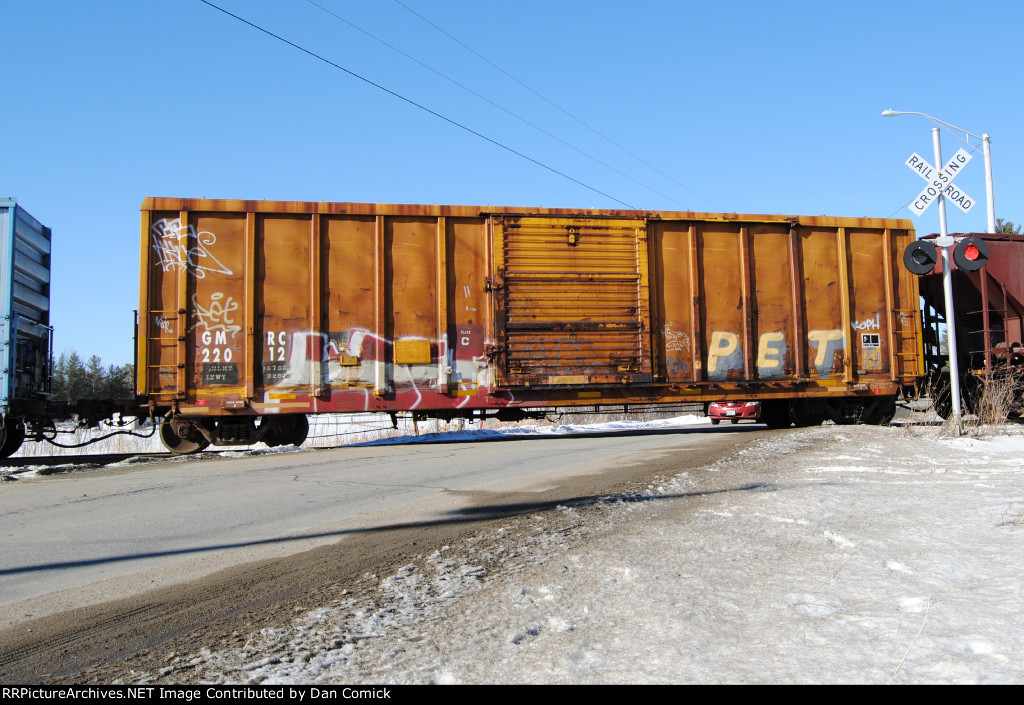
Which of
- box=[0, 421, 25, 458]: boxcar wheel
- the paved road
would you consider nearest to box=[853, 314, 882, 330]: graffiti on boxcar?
the paved road

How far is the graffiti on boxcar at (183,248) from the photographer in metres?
12.3

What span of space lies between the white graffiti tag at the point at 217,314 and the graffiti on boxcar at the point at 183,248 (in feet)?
1.51

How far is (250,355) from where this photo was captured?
1238cm

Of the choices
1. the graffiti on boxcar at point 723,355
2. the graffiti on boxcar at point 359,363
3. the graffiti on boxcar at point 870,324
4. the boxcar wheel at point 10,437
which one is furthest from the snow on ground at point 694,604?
the boxcar wheel at point 10,437

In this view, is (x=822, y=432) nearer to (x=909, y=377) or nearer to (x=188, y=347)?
(x=909, y=377)

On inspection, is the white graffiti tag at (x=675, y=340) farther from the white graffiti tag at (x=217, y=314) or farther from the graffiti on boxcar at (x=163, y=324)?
the graffiti on boxcar at (x=163, y=324)

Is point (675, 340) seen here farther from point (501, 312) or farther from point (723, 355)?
point (501, 312)

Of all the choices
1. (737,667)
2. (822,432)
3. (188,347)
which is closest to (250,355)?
(188,347)

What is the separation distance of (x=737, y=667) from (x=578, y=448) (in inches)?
363

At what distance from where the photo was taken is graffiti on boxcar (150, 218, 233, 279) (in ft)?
40.5

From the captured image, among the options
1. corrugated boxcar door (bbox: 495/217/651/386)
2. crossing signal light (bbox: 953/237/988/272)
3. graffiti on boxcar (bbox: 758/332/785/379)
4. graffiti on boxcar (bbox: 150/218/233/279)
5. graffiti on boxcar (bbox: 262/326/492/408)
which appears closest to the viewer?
crossing signal light (bbox: 953/237/988/272)

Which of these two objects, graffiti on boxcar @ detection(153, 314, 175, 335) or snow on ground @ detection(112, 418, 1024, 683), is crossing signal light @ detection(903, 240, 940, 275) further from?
graffiti on boxcar @ detection(153, 314, 175, 335)

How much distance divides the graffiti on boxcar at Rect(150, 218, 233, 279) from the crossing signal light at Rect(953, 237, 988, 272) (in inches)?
487

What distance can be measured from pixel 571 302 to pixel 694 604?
10.4 metres
